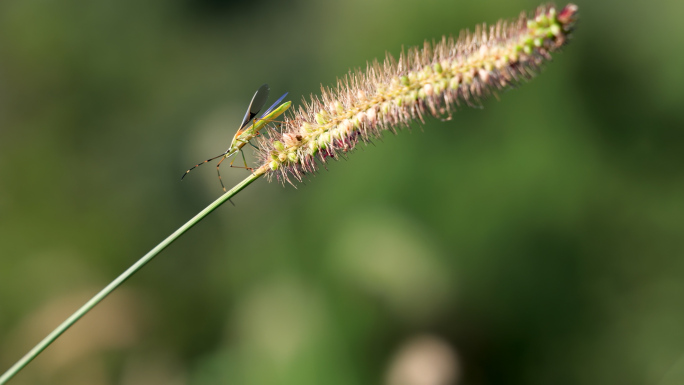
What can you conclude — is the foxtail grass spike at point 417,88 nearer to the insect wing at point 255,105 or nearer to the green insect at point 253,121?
the green insect at point 253,121

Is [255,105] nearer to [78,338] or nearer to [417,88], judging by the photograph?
[417,88]

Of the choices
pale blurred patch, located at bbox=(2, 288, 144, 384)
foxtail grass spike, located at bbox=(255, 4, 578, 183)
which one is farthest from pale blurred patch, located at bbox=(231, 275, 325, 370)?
foxtail grass spike, located at bbox=(255, 4, 578, 183)

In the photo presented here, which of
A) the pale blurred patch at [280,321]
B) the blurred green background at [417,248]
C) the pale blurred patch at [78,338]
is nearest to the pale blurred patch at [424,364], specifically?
the blurred green background at [417,248]

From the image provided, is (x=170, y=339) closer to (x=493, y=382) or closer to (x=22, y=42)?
(x=493, y=382)

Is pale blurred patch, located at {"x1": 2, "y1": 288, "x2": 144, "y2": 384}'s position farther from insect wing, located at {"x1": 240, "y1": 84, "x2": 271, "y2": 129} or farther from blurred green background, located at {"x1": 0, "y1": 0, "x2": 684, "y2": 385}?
insect wing, located at {"x1": 240, "y1": 84, "x2": 271, "y2": 129}

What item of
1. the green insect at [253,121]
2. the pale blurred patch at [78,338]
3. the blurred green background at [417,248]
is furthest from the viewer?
the pale blurred patch at [78,338]

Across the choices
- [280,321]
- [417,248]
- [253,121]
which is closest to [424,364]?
[417,248]

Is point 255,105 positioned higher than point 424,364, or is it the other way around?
point 255,105
